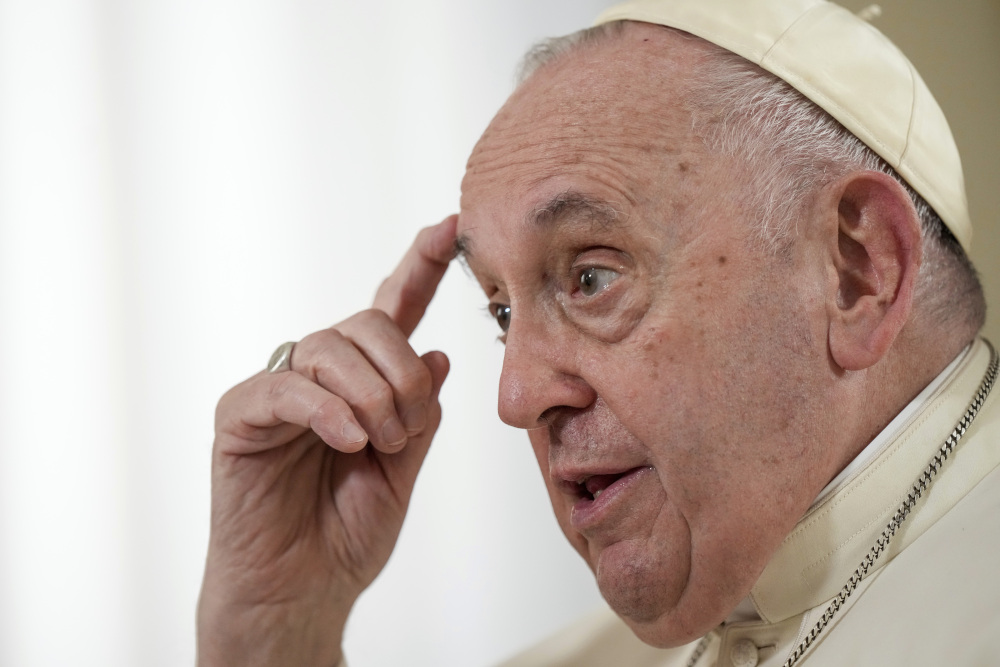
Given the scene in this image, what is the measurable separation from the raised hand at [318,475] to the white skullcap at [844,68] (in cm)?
62

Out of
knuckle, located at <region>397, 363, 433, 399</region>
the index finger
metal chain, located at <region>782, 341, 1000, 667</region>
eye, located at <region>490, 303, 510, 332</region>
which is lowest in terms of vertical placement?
metal chain, located at <region>782, 341, 1000, 667</region>

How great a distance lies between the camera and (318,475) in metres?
1.74

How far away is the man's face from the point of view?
1143 mm

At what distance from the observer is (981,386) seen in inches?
50.5

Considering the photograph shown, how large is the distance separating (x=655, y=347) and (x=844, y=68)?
1.64ft

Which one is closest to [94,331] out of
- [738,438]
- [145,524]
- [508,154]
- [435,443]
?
[145,524]

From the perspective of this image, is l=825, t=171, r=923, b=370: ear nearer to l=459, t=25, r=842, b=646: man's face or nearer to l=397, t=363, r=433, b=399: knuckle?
l=459, t=25, r=842, b=646: man's face

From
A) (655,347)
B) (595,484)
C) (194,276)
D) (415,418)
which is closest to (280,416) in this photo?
(415,418)

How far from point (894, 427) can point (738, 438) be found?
244 millimetres

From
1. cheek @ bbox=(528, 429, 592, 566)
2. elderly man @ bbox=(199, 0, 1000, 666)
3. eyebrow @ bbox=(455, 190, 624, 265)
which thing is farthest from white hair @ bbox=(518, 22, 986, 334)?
cheek @ bbox=(528, 429, 592, 566)

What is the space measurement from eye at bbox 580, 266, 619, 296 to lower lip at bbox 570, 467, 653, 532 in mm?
250

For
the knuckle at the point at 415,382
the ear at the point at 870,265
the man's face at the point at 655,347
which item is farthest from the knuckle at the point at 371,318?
the ear at the point at 870,265

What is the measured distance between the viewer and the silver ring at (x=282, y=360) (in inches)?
61.4

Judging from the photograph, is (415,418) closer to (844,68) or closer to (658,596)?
(658,596)
